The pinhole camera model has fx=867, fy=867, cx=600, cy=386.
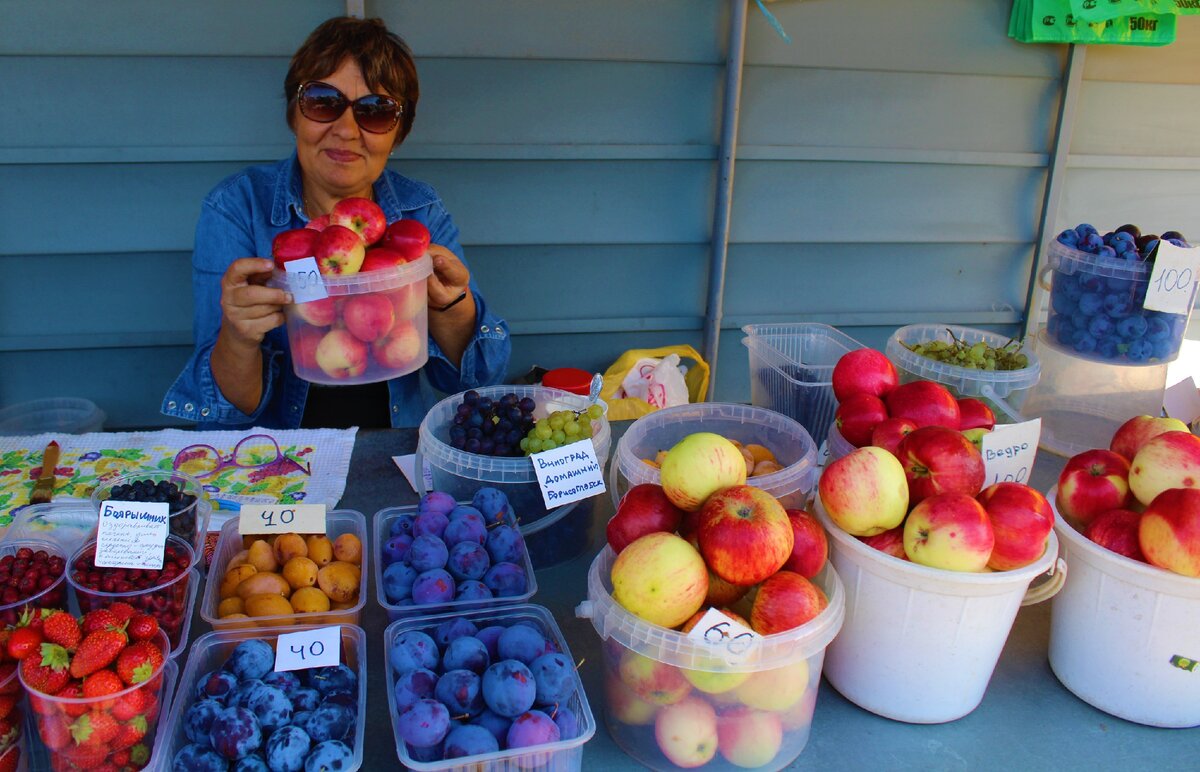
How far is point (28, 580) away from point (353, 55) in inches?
51.1

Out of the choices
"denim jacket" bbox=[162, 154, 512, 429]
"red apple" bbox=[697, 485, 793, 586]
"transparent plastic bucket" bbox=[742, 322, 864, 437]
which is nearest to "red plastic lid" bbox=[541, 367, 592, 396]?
"denim jacket" bbox=[162, 154, 512, 429]

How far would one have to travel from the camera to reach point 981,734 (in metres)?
1.08

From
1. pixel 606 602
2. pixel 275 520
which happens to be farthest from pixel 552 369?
pixel 606 602

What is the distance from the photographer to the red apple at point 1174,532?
1.00 meters

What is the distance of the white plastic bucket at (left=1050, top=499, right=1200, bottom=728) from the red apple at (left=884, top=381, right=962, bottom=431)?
0.20 m

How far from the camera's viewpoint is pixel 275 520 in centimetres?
125

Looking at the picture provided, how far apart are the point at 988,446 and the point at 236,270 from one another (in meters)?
1.24

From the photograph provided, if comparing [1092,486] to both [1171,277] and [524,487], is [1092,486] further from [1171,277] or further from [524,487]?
[524,487]

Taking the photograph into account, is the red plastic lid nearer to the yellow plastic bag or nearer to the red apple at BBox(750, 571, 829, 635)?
the yellow plastic bag

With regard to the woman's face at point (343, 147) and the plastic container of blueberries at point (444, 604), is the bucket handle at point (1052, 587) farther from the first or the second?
the woman's face at point (343, 147)

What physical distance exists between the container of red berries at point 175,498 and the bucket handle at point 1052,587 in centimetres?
110

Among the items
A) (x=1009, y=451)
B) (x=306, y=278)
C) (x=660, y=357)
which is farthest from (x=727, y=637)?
(x=660, y=357)

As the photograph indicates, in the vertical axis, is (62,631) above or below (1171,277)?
below

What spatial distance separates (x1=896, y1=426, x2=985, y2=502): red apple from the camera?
109cm
